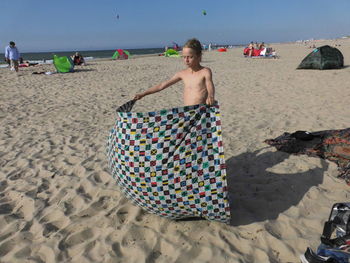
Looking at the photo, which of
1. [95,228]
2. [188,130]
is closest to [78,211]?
[95,228]

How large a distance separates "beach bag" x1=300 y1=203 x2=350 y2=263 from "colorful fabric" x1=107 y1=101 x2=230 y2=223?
739 mm

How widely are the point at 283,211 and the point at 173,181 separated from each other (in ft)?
4.24

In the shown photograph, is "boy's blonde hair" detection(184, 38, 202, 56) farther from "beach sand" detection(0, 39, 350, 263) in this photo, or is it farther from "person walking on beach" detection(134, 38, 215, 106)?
"beach sand" detection(0, 39, 350, 263)

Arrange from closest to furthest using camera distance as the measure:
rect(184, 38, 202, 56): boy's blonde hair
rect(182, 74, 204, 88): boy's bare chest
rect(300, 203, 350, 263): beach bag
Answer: rect(300, 203, 350, 263): beach bag, rect(184, 38, 202, 56): boy's blonde hair, rect(182, 74, 204, 88): boy's bare chest

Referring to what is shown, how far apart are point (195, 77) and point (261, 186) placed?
4.90 feet

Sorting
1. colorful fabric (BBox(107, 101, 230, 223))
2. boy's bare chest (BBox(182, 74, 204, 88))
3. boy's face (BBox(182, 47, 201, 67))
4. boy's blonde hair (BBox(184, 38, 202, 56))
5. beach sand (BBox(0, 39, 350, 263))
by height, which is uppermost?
boy's blonde hair (BBox(184, 38, 202, 56))

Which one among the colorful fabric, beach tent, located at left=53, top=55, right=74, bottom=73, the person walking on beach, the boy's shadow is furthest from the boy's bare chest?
beach tent, located at left=53, top=55, right=74, bottom=73

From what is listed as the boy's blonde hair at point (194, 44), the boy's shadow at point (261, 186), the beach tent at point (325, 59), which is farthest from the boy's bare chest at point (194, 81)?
the beach tent at point (325, 59)

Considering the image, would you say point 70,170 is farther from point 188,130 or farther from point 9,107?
point 9,107

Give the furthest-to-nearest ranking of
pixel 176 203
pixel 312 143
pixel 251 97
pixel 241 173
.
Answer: pixel 251 97 < pixel 312 143 < pixel 241 173 < pixel 176 203

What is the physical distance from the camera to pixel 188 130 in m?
2.41

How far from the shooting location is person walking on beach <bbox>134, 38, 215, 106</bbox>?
9.58ft

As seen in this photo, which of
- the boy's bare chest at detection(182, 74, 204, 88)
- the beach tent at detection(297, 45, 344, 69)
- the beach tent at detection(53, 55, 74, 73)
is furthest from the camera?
the beach tent at detection(53, 55, 74, 73)

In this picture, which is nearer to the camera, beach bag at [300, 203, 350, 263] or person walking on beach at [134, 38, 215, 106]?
beach bag at [300, 203, 350, 263]
